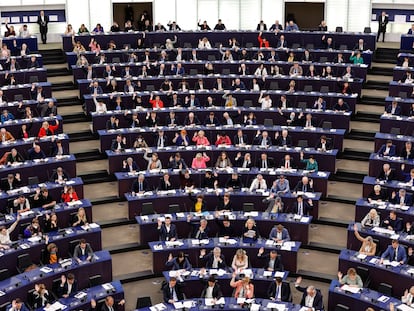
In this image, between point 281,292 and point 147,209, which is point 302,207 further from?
point 147,209

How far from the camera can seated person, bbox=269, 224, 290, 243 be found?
60.2ft

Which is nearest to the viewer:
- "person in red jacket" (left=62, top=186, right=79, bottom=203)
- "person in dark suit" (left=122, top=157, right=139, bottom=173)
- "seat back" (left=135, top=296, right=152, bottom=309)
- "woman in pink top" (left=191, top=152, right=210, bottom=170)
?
"seat back" (left=135, top=296, right=152, bottom=309)

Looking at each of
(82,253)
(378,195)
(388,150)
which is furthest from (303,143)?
(82,253)

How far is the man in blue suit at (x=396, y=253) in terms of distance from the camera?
17.2 metres

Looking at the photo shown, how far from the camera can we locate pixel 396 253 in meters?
17.2

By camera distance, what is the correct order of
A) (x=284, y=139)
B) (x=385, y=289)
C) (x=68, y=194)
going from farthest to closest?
1. (x=284, y=139)
2. (x=68, y=194)
3. (x=385, y=289)

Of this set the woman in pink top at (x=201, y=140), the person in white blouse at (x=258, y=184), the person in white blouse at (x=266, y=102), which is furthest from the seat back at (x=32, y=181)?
the person in white blouse at (x=266, y=102)

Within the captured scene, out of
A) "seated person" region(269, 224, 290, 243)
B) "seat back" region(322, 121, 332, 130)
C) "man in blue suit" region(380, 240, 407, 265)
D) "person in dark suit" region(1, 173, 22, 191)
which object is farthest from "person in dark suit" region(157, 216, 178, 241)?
"seat back" region(322, 121, 332, 130)

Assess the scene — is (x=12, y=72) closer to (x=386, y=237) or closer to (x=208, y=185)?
(x=208, y=185)

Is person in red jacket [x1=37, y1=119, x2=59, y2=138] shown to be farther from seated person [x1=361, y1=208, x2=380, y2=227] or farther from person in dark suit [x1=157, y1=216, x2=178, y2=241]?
seated person [x1=361, y1=208, x2=380, y2=227]

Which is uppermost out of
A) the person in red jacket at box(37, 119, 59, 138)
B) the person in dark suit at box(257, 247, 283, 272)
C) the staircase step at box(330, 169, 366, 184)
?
the person in red jacket at box(37, 119, 59, 138)

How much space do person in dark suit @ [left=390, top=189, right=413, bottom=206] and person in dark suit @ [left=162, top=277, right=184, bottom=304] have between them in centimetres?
640

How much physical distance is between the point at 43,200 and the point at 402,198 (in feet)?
30.4

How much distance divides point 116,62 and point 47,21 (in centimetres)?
556
